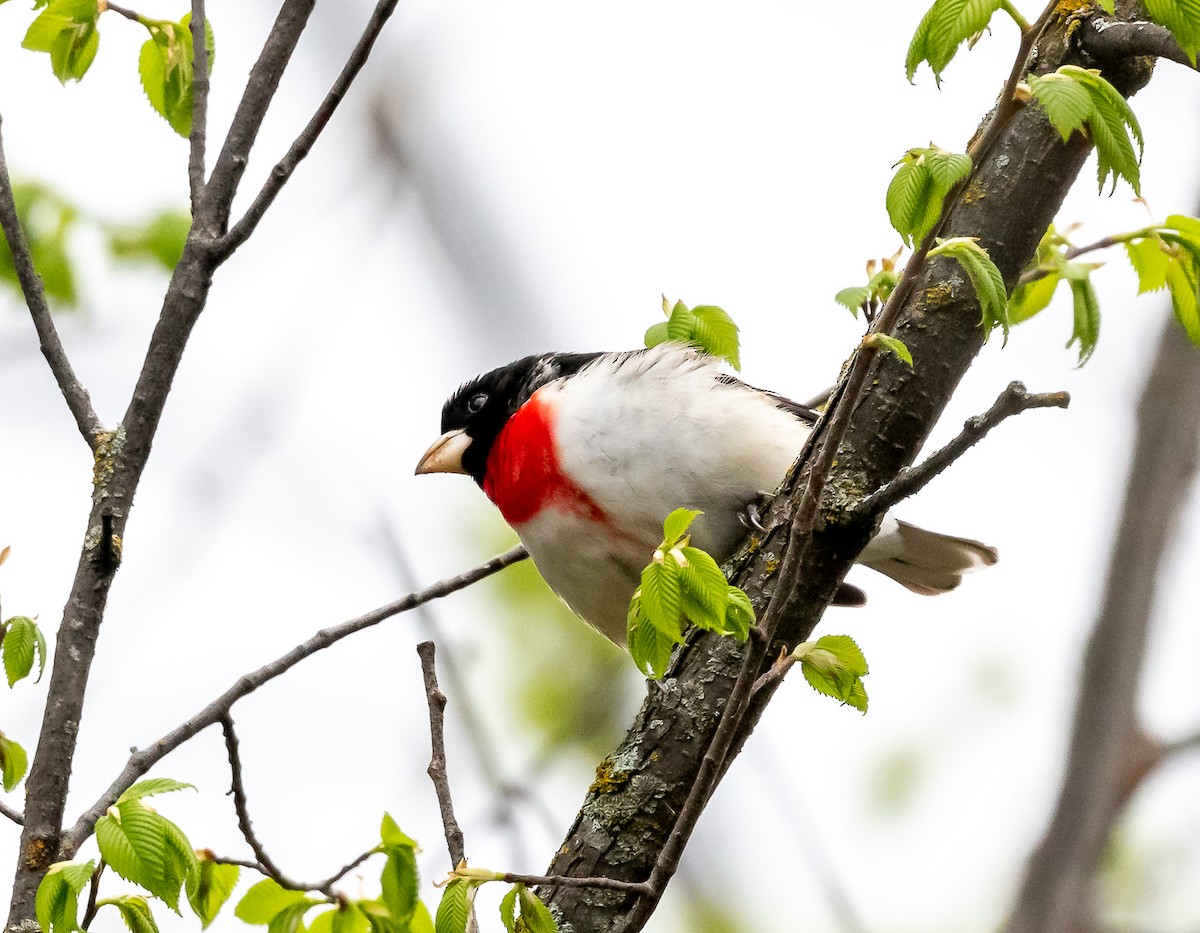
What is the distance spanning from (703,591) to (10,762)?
1.61m

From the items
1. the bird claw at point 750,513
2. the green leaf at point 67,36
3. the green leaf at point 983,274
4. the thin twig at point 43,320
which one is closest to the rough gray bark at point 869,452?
the bird claw at point 750,513

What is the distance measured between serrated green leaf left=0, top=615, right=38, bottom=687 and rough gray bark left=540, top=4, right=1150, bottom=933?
1271 millimetres

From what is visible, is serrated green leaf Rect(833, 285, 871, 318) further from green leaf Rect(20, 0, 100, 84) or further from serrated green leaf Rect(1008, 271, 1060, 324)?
green leaf Rect(20, 0, 100, 84)

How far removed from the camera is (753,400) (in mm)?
4602

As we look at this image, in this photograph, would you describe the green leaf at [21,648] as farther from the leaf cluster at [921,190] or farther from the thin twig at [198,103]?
the leaf cluster at [921,190]

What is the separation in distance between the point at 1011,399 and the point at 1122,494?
2.38 meters

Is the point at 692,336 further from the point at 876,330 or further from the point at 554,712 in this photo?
the point at 554,712

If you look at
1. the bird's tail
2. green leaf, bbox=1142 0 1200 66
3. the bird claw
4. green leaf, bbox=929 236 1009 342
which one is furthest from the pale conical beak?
green leaf, bbox=1142 0 1200 66

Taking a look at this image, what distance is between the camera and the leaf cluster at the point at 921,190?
88.7 inches

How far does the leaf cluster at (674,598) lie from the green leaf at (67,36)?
1.86 metres

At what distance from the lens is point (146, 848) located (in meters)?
2.33

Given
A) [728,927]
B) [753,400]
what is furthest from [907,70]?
[728,927]

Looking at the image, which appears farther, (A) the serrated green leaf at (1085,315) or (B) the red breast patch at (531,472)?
(B) the red breast patch at (531,472)

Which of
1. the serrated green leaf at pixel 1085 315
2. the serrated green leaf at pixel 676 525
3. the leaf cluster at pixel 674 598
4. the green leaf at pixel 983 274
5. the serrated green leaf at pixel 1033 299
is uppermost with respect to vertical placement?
the serrated green leaf at pixel 1033 299
